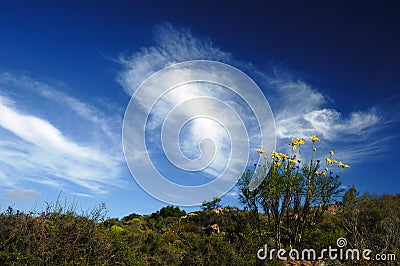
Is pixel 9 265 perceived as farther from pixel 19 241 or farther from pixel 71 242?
pixel 71 242

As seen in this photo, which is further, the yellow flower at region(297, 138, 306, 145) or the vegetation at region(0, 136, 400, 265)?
the yellow flower at region(297, 138, 306, 145)

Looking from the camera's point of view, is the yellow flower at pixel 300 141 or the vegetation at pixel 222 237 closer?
the vegetation at pixel 222 237

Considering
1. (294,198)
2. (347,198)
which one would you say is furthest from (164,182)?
(347,198)

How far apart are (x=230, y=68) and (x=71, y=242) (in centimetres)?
667

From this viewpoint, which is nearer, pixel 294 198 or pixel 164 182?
pixel 164 182

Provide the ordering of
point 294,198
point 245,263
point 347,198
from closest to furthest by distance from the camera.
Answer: point 245,263 < point 294,198 < point 347,198

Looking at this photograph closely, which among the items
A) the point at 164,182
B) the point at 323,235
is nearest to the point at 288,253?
the point at 323,235

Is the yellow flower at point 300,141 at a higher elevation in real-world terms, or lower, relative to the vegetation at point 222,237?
higher

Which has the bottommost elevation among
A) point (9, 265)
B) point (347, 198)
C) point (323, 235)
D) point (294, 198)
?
point (9, 265)

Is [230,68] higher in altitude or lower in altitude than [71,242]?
higher

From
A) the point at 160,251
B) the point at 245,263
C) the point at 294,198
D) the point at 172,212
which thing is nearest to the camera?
the point at 245,263

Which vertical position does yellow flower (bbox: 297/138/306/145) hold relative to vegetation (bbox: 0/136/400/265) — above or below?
above

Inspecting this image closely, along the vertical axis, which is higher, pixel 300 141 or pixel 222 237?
pixel 300 141

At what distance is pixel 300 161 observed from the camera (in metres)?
12.7
